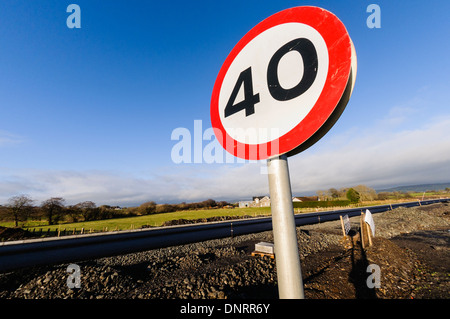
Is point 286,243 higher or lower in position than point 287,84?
lower

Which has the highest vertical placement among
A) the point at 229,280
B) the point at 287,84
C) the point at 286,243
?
the point at 287,84

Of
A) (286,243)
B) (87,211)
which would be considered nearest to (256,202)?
(87,211)

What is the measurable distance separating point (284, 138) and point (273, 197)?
34cm

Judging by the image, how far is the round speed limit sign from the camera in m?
0.96

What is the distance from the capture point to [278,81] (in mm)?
1139

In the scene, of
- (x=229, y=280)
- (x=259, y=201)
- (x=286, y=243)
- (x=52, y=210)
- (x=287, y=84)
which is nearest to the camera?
(x=286, y=243)

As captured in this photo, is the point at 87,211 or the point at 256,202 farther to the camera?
the point at 256,202

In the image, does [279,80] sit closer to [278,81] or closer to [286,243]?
[278,81]

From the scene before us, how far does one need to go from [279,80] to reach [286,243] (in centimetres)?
94

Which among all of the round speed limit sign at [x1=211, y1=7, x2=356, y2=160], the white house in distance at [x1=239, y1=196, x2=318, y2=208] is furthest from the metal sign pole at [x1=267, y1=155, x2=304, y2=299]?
the white house in distance at [x1=239, y1=196, x2=318, y2=208]

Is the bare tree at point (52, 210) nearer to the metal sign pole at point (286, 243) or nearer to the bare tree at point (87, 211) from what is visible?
the bare tree at point (87, 211)

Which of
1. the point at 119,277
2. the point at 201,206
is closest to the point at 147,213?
the point at 201,206

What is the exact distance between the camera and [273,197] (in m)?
0.95

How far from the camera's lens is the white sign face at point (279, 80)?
102 cm
